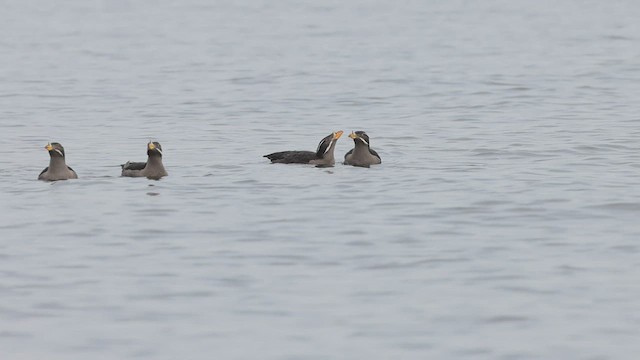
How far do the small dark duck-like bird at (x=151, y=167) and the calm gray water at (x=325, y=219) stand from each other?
194 mm

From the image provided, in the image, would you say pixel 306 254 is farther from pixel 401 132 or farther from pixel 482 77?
pixel 482 77

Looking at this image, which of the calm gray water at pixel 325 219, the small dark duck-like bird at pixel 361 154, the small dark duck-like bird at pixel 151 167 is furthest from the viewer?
the small dark duck-like bird at pixel 361 154

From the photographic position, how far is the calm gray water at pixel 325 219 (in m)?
12.6

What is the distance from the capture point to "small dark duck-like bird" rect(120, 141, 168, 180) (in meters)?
21.0

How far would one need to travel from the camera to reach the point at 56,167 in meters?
20.8

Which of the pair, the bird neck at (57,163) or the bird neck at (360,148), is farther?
the bird neck at (360,148)

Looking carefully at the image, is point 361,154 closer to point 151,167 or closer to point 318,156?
point 318,156

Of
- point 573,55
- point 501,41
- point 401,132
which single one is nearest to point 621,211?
point 401,132

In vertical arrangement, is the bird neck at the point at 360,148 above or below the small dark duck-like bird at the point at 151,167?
above

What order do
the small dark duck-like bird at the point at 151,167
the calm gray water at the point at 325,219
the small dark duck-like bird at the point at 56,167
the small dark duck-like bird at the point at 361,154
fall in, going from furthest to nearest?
the small dark duck-like bird at the point at 361,154 < the small dark duck-like bird at the point at 151,167 < the small dark duck-like bird at the point at 56,167 < the calm gray water at the point at 325,219

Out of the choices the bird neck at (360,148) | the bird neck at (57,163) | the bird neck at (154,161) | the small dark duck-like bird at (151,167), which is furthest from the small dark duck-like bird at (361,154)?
the bird neck at (57,163)

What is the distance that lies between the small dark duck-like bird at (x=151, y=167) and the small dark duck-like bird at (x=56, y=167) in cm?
90

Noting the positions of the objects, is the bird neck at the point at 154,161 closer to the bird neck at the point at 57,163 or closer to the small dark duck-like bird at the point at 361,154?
the bird neck at the point at 57,163

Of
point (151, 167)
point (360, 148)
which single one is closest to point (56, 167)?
point (151, 167)
